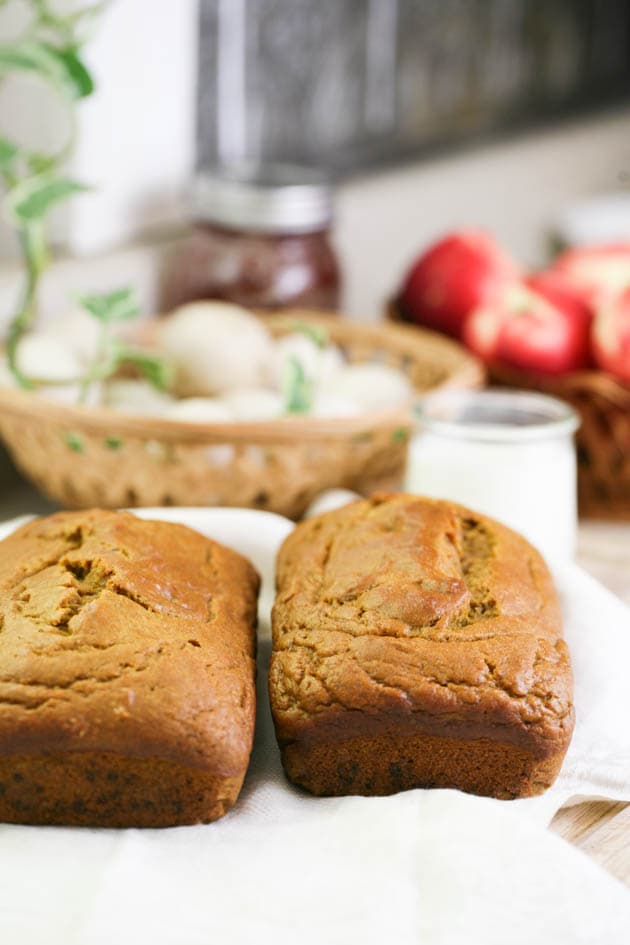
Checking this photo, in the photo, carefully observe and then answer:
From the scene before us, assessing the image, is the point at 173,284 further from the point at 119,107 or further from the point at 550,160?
the point at 550,160

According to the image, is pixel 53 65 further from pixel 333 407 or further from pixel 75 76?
pixel 333 407

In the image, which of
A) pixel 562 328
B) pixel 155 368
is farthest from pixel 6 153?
pixel 562 328

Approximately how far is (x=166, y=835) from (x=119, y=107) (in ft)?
3.53

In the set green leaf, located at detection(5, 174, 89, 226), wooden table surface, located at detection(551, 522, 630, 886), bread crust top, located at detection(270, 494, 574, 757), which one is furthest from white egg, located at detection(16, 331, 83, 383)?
wooden table surface, located at detection(551, 522, 630, 886)

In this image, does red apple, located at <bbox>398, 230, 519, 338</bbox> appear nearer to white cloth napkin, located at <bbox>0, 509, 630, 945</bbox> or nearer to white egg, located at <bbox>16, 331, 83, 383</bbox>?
white egg, located at <bbox>16, 331, 83, 383</bbox>

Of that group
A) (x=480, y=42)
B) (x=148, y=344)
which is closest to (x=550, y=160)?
(x=480, y=42)

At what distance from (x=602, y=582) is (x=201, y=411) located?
0.42 m

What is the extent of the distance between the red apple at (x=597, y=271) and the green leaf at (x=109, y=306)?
0.56 meters

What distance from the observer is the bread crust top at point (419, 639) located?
654 millimetres

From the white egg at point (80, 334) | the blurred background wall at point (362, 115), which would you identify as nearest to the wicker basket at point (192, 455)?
the white egg at point (80, 334)

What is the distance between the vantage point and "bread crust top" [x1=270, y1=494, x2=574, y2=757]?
654mm

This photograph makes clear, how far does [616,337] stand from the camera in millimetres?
1204

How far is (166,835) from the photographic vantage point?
63 centimetres

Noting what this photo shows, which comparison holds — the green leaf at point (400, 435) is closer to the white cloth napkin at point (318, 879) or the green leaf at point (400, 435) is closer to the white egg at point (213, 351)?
the white egg at point (213, 351)
